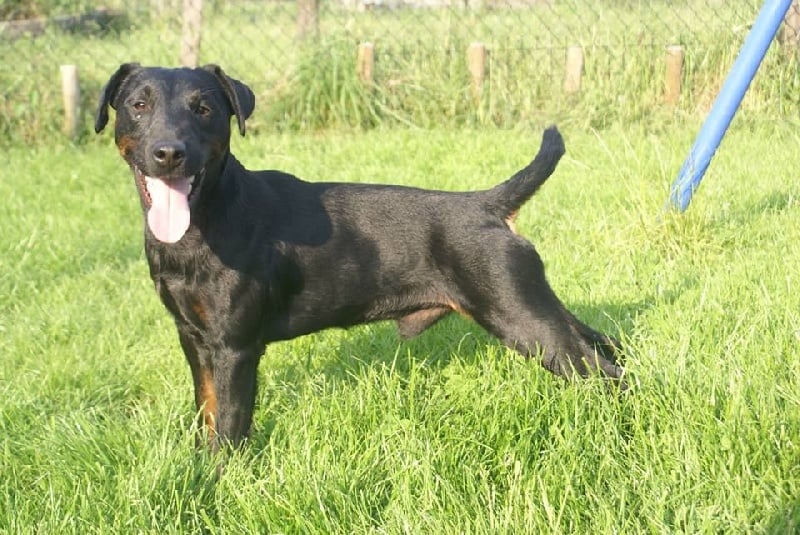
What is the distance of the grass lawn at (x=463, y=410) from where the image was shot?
2.76m

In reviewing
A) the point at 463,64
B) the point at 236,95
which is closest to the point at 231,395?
the point at 236,95

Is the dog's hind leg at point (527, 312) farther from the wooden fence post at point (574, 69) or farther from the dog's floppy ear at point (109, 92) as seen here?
the wooden fence post at point (574, 69)

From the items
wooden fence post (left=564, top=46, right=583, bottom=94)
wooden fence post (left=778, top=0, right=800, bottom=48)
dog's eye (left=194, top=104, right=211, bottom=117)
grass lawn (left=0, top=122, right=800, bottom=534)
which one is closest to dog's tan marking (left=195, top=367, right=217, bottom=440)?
grass lawn (left=0, top=122, right=800, bottom=534)

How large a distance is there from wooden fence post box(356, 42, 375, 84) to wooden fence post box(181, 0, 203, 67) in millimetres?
1949

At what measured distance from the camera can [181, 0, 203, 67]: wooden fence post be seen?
9797 millimetres

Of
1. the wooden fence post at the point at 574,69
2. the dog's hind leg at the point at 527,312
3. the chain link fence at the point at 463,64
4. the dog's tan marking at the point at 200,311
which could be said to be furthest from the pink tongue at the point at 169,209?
the wooden fence post at the point at 574,69

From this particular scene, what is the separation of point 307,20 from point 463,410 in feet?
24.7

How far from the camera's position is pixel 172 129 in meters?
3.20

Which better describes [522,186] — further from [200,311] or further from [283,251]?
[200,311]

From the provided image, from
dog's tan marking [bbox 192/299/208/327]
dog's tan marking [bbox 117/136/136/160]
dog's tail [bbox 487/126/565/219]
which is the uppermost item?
dog's tan marking [bbox 117/136/136/160]

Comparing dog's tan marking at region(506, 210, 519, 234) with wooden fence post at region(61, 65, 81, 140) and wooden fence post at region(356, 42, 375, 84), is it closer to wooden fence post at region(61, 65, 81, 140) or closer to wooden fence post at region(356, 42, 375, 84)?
wooden fence post at region(356, 42, 375, 84)

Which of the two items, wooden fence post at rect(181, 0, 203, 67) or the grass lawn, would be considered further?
wooden fence post at rect(181, 0, 203, 67)

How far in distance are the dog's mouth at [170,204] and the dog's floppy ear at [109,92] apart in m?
0.36

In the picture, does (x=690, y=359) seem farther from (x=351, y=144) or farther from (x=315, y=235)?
(x=351, y=144)
